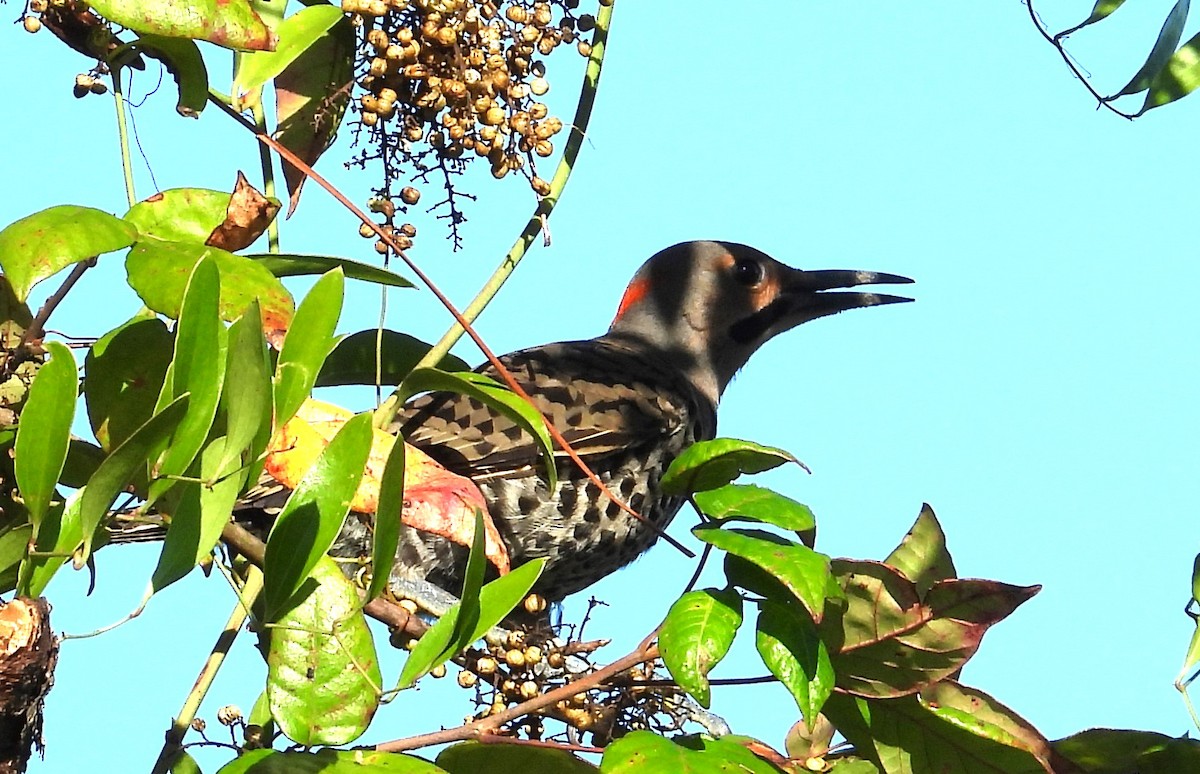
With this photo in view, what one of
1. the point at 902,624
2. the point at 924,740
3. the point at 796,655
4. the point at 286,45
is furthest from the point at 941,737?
the point at 286,45

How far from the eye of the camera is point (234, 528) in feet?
6.75

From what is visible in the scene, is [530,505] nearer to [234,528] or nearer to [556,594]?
[556,594]

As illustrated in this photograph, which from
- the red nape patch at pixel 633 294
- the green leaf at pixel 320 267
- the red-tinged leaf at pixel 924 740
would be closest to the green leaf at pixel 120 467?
the green leaf at pixel 320 267

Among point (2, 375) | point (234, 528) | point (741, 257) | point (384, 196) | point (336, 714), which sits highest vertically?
point (741, 257)

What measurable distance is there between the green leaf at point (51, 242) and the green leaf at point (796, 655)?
0.98 m

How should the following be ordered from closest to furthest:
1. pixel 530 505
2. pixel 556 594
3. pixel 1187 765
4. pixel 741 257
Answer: pixel 1187 765
pixel 530 505
pixel 556 594
pixel 741 257

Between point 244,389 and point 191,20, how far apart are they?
2.27 feet

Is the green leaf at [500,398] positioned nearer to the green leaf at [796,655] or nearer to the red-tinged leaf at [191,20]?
the green leaf at [796,655]

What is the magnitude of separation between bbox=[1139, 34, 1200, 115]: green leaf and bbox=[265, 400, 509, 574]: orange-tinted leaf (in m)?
1.58

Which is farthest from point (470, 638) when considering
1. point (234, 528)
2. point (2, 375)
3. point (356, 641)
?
point (2, 375)

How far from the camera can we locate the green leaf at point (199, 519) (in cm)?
174

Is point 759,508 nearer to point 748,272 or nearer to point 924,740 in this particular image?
point 924,740

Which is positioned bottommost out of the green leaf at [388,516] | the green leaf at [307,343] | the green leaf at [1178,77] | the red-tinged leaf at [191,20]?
the green leaf at [388,516]

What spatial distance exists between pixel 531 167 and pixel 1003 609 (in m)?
1.20
